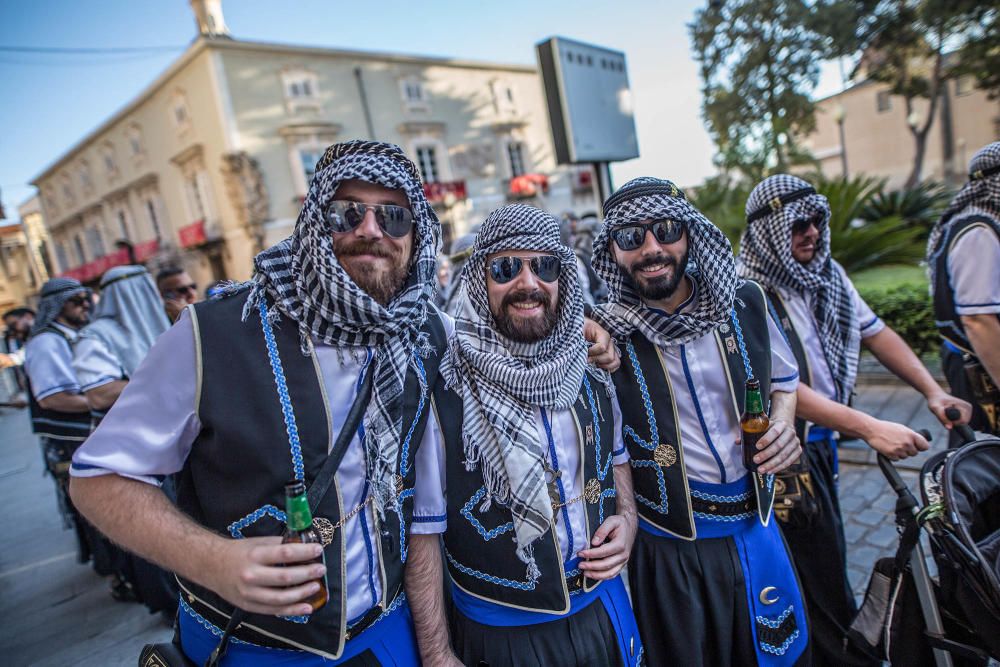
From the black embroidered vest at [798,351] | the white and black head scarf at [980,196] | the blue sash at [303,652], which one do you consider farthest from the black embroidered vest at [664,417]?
the white and black head scarf at [980,196]

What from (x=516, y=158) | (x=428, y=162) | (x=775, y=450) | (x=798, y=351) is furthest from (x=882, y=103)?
(x=775, y=450)

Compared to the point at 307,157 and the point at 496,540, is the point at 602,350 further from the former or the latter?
the point at 307,157

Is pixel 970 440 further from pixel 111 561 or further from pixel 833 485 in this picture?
pixel 111 561

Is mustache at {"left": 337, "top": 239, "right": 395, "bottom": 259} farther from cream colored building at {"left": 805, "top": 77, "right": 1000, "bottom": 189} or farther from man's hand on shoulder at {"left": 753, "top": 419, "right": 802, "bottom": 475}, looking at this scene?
cream colored building at {"left": 805, "top": 77, "right": 1000, "bottom": 189}

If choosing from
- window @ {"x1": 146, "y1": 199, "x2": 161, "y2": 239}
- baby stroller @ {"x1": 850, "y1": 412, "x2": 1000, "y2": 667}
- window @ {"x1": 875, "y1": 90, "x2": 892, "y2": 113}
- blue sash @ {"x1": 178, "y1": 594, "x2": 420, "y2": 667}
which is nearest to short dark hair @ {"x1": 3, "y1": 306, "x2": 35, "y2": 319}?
blue sash @ {"x1": 178, "y1": 594, "x2": 420, "y2": 667}

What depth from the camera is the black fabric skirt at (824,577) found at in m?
2.42

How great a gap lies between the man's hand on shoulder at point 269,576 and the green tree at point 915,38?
22193mm

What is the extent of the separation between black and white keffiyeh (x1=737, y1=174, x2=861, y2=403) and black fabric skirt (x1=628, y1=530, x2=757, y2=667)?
128 centimetres

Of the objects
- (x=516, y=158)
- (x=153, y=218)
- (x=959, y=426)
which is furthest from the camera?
(x=516, y=158)

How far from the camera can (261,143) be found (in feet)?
65.7

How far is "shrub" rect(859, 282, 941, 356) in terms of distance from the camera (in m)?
5.41

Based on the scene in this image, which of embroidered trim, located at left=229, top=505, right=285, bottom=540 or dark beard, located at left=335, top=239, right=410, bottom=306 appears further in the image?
dark beard, located at left=335, top=239, right=410, bottom=306

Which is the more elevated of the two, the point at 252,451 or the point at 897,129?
the point at 897,129

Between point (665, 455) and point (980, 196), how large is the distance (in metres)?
2.55
